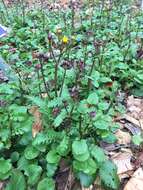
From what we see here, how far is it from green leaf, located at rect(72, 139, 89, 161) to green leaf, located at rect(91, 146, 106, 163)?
5 cm

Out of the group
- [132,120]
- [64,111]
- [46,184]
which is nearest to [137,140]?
[132,120]

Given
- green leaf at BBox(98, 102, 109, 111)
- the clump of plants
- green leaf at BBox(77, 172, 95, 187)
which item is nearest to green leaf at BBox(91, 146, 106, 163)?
the clump of plants

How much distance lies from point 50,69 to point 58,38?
701 millimetres

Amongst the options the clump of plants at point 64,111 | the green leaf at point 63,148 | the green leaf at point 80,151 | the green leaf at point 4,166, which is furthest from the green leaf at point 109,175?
the green leaf at point 4,166

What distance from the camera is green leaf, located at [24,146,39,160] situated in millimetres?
2571

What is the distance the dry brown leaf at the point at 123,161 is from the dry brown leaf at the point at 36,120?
59 cm

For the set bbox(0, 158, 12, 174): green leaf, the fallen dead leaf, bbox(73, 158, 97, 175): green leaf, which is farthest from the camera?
the fallen dead leaf

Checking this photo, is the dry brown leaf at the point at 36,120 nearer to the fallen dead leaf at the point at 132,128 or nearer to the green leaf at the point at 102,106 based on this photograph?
the green leaf at the point at 102,106

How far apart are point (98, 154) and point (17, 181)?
1.88ft

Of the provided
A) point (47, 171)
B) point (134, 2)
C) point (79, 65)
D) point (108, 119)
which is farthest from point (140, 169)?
point (134, 2)

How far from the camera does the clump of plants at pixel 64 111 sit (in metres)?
2.51

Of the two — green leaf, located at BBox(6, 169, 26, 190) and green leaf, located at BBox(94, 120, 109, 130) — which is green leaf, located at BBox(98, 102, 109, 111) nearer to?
green leaf, located at BBox(94, 120, 109, 130)

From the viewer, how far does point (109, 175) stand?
2490 mm

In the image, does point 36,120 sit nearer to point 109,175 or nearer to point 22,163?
point 22,163
